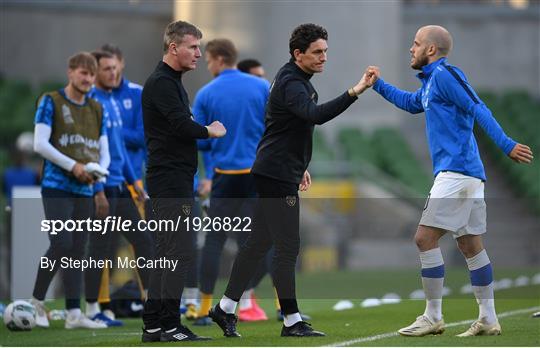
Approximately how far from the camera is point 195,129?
7.54 m

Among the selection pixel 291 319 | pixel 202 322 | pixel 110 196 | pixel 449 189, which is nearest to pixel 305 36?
pixel 449 189

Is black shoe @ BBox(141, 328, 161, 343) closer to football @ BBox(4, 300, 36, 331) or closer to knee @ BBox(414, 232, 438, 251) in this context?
knee @ BBox(414, 232, 438, 251)

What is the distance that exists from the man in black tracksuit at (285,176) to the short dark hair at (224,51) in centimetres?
218

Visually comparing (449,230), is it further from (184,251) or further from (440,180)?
(184,251)

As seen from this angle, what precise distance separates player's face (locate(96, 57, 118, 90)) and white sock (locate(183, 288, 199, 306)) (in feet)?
5.87

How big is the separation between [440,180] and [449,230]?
0.32m

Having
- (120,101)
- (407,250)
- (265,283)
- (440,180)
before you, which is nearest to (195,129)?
(440,180)

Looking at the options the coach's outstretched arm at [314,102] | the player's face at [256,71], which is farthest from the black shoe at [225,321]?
the player's face at [256,71]

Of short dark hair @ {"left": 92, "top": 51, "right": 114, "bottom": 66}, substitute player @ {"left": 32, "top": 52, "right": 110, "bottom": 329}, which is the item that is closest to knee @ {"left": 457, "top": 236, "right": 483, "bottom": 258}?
substitute player @ {"left": 32, "top": 52, "right": 110, "bottom": 329}

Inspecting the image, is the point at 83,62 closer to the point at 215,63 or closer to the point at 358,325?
the point at 215,63

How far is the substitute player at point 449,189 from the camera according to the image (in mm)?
7621

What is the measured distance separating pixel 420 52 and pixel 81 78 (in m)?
2.74

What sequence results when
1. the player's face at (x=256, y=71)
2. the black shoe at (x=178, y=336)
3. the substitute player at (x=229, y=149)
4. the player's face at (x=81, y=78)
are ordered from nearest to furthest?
the black shoe at (x=178, y=336)
the player's face at (x=81, y=78)
the substitute player at (x=229, y=149)
the player's face at (x=256, y=71)

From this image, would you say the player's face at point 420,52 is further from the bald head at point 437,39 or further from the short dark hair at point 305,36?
the short dark hair at point 305,36
